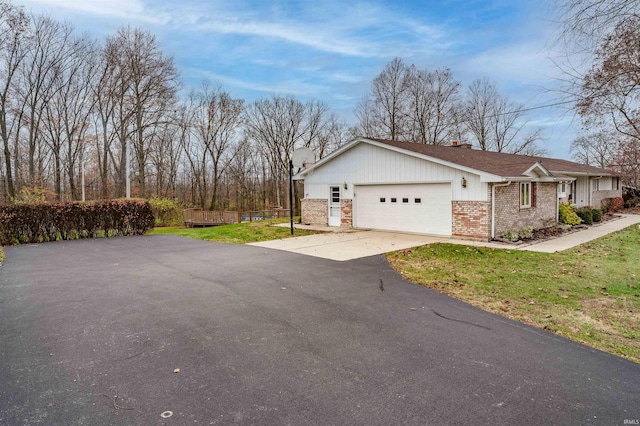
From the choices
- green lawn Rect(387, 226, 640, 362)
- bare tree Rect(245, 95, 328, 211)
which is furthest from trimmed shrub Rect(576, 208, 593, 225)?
bare tree Rect(245, 95, 328, 211)

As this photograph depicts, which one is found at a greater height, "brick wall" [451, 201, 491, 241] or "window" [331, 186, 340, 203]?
"window" [331, 186, 340, 203]

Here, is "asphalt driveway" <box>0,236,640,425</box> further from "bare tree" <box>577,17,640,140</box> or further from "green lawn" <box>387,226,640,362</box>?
"bare tree" <box>577,17,640,140</box>

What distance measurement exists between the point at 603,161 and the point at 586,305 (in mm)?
41713

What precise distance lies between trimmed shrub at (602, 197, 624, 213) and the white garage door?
16.7 metres

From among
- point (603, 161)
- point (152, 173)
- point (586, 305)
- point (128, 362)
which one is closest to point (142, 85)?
point (152, 173)

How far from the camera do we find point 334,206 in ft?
53.7

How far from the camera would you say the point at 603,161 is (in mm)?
37000

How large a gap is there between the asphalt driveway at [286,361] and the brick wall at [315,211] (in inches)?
410

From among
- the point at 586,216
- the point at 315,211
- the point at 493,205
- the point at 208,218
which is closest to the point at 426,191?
the point at 493,205

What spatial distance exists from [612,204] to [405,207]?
1875 cm

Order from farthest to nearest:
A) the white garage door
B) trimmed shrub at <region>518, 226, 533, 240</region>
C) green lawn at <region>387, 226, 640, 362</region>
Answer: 1. the white garage door
2. trimmed shrub at <region>518, 226, 533, 240</region>
3. green lawn at <region>387, 226, 640, 362</region>

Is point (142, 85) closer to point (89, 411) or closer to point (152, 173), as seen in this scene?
point (152, 173)

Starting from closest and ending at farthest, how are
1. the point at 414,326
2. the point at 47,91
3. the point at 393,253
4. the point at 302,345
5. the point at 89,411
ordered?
the point at 89,411
the point at 302,345
the point at 414,326
the point at 393,253
the point at 47,91

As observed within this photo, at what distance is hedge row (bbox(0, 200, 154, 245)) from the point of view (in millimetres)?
12594
